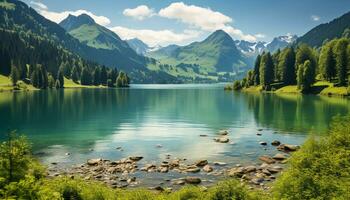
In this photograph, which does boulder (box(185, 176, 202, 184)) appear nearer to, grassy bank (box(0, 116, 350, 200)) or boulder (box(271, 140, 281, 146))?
grassy bank (box(0, 116, 350, 200))

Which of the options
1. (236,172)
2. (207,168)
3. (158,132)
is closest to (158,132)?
(158,132)

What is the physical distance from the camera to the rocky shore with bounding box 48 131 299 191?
44403mm

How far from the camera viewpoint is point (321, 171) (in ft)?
94.4

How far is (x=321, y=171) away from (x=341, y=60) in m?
175

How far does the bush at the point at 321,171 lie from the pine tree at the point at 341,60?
16026cm

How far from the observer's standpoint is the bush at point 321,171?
2455 centimetres

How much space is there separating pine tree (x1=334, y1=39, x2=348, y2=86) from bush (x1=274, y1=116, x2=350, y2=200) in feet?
526

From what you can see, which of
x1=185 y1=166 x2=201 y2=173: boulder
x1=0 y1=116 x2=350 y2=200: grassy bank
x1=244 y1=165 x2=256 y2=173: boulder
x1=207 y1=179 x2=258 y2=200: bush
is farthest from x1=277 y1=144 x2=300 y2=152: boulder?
x1=207 y1=179 x2=258 y2=200: bush

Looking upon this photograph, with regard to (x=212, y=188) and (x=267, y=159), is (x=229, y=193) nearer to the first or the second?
(x=212, y=188)

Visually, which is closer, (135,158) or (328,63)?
(135,158)

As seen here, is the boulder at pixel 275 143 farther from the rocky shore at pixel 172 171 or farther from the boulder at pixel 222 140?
the rocky shore at pixel 172 171

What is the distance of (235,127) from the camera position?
305ft

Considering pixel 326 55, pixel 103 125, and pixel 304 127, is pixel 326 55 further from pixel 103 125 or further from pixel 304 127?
pixel 103 125

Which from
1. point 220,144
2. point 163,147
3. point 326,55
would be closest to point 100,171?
point 163,147
